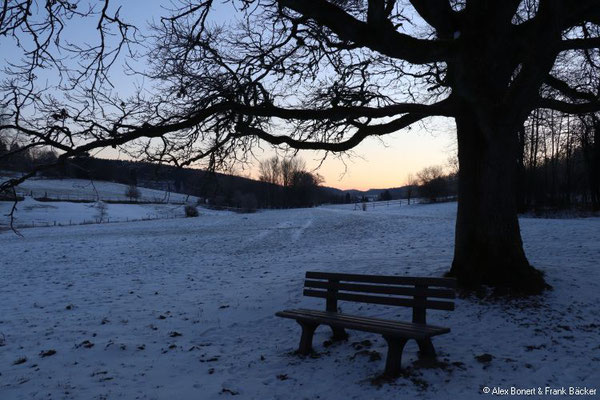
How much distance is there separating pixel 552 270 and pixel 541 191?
43.6 metres

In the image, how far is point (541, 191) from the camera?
46344 millimetres

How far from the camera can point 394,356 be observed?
15.1 feet

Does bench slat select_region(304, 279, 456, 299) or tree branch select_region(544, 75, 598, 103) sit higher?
tree branch select_region(544, 75, 598, 103)

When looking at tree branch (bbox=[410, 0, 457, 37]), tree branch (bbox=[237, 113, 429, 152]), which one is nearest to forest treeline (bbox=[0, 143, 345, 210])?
tree branch (bbox=[237, 113, 429, 152])

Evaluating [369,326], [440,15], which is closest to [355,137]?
[440,15]

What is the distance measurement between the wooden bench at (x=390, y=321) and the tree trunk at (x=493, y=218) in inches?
→ 86.2

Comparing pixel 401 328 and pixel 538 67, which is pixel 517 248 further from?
pixel 401 328

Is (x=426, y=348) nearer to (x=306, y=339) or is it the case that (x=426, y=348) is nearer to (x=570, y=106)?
(x=306, y=339)

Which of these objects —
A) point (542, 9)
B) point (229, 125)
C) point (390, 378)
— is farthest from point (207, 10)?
point (390, 378)

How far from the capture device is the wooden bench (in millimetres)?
4578

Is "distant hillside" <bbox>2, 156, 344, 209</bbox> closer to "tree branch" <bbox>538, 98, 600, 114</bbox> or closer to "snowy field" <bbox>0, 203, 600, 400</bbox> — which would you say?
A: "snowy field" <bbox>0, 203, 600, 400</bbox>

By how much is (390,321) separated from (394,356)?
565mm

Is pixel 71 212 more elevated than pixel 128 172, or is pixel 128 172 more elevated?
pixel 128 172

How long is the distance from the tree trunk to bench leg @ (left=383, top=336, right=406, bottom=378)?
3147mm
